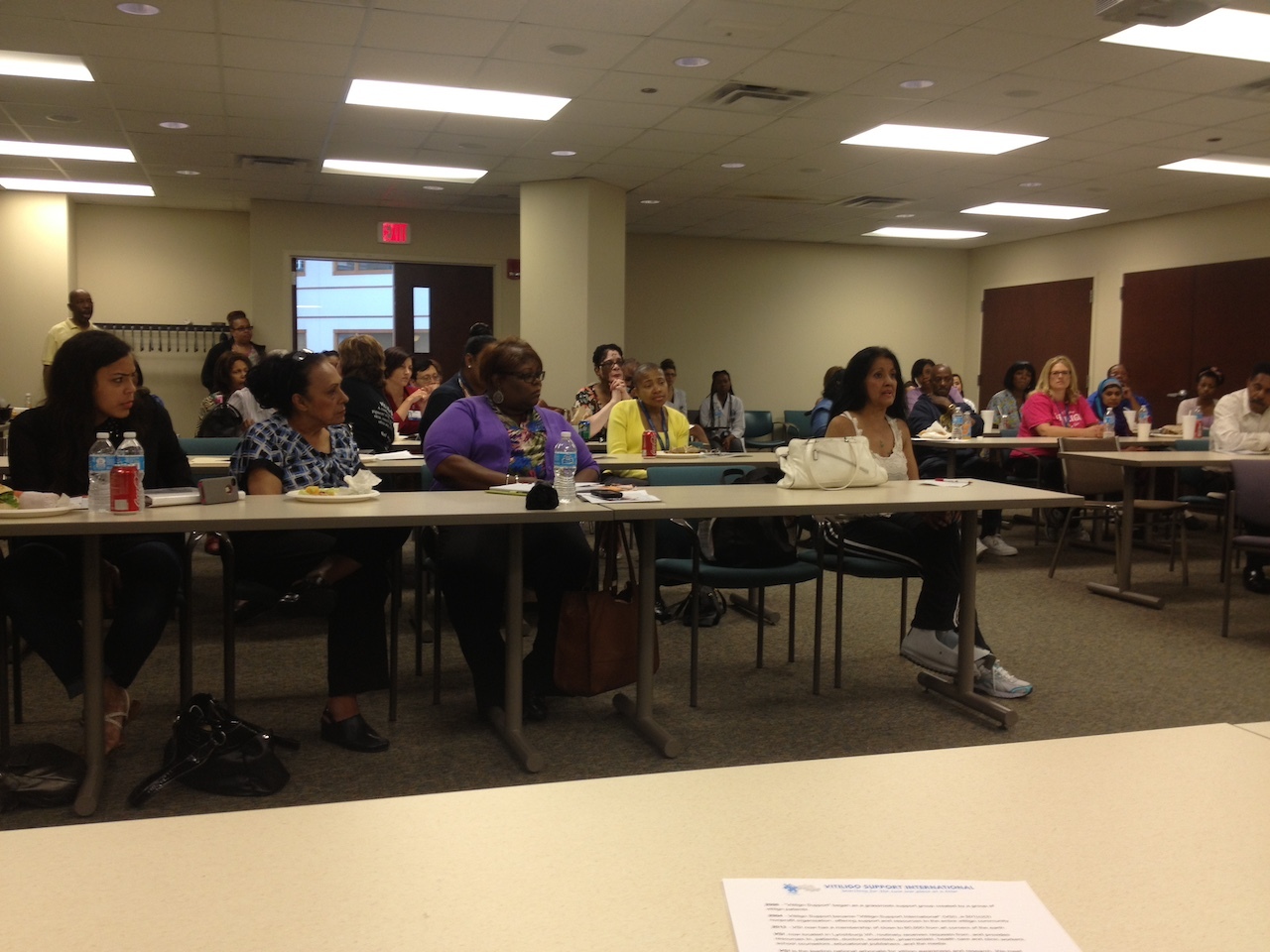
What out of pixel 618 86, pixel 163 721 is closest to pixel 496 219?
pixel 618 86

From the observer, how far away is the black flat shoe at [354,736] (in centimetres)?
339

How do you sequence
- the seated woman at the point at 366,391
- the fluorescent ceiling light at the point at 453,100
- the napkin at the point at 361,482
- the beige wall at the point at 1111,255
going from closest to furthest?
the napkin at the point at 361,482
the seated woman at the point at 366,391
the fluorescent ceiling light at the point at 453,100
the beige wall at the point at 1111,255

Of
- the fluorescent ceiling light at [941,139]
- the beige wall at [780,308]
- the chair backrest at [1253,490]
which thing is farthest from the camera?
the beige wall at [780,308]

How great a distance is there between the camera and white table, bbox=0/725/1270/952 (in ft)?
2.57

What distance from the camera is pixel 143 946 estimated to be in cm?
74

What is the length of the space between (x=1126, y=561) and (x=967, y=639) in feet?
8.03

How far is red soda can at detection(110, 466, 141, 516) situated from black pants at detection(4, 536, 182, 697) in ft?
0.97

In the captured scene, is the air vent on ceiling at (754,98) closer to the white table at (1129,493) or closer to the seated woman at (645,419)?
the seated woman at (645,419)

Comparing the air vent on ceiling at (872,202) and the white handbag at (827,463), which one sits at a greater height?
the air vent on ceiling at (872,202)

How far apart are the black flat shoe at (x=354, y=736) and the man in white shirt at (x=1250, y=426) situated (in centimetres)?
533

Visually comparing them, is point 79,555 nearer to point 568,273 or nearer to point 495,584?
point 495,584

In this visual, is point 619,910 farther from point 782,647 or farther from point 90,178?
point 90,178

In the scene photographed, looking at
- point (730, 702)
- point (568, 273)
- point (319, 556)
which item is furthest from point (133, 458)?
point (568, 273)

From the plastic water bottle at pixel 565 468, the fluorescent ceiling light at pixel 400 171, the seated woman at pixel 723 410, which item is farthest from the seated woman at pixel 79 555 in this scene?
the seated woman at pixel 723 410
